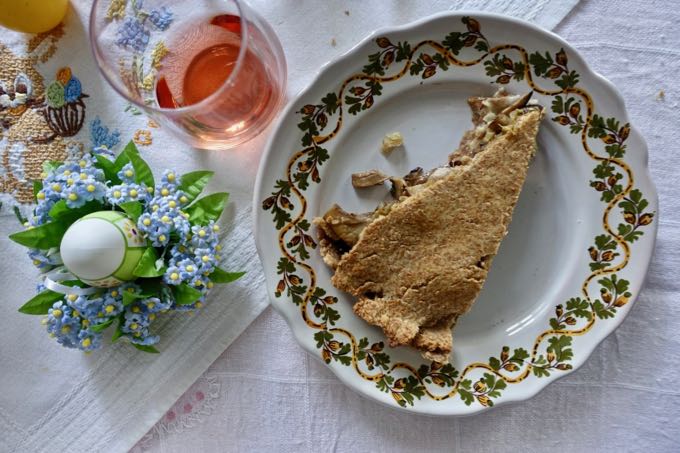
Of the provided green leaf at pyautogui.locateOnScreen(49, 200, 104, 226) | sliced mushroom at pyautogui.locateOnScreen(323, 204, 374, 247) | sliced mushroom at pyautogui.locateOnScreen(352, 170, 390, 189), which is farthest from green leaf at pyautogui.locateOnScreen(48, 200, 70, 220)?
sliced mushroom at pyautogui.locateOnScreen(352, 170, 390, 189)

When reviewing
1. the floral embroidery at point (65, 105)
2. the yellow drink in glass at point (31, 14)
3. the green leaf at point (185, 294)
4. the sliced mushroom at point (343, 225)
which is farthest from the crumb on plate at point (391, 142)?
the yellow drink in glass at point (31, 14)

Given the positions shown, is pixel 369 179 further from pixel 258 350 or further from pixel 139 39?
pixel 139 39

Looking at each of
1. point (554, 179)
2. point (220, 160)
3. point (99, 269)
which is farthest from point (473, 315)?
point (99, 269)

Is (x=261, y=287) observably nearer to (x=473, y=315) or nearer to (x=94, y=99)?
(x=473, y=315)

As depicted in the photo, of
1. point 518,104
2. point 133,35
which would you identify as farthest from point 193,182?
point 518,104

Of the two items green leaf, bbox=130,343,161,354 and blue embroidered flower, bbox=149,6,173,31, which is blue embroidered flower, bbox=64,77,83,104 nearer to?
blue embroidered flower, bbox=149,6,173,31

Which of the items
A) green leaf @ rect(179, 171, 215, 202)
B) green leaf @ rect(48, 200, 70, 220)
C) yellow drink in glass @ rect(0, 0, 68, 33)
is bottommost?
green leaf @ rect(179, 171, 215, 202)
